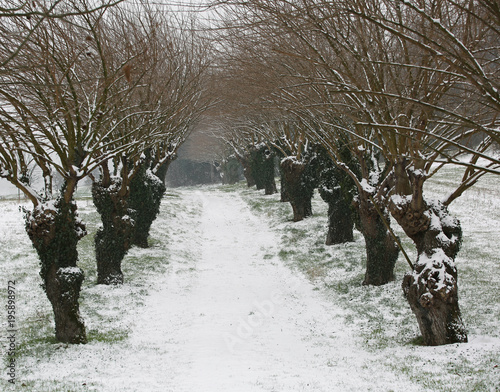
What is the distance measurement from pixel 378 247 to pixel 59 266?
26.4ft

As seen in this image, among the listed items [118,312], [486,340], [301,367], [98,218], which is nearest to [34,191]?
[118,312]

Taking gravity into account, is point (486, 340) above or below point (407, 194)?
below

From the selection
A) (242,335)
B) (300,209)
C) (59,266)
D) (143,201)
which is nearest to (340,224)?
(300,209)

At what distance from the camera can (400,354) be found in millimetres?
8047

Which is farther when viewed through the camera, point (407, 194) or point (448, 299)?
point (407, 194)

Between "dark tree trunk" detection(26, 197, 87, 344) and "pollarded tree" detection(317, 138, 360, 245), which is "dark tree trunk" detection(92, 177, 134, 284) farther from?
"pollarded tree" detection(317, 138, 360, 245)

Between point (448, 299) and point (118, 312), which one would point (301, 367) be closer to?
point (448, 299)

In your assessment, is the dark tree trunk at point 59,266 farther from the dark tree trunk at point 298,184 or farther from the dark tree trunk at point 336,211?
the dark tree trunk at point 298,184

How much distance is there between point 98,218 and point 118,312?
10.8 m

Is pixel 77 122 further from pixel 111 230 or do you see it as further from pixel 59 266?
pixel 111 230

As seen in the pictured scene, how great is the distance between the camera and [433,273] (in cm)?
821

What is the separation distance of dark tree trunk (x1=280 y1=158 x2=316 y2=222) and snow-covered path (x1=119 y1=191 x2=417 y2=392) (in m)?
4.49

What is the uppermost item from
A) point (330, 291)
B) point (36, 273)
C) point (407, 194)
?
point (407, 194)

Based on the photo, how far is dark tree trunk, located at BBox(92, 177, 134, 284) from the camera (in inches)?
516
